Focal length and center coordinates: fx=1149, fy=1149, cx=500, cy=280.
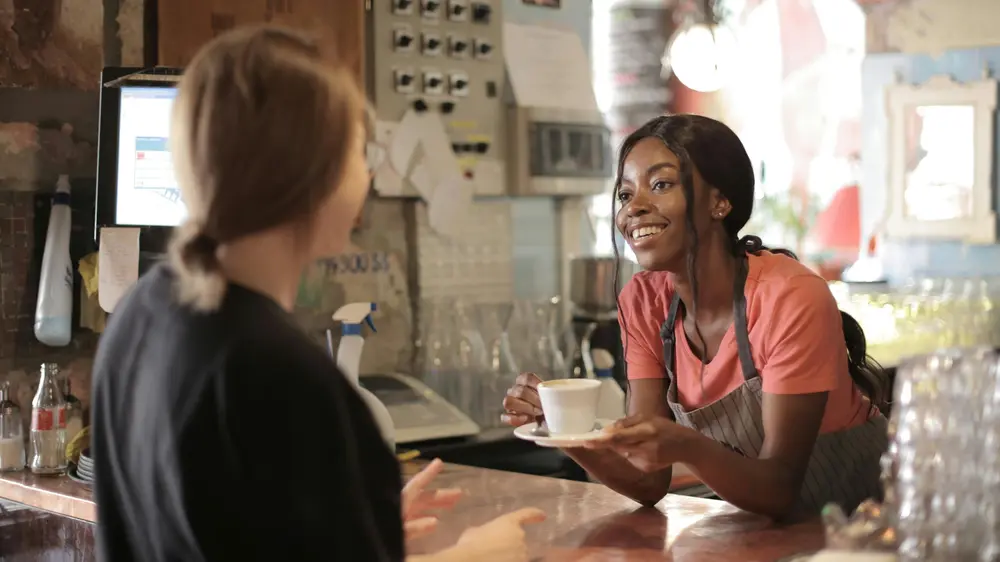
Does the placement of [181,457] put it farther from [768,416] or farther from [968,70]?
[968,70]

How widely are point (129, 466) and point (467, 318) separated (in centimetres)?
277

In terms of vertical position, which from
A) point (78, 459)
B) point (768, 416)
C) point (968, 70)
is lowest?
point (78, 459)

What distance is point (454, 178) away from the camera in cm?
393

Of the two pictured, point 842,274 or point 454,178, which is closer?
point 454,178

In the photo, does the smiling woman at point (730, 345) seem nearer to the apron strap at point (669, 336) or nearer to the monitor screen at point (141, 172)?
the apron strap at point (669, 336)

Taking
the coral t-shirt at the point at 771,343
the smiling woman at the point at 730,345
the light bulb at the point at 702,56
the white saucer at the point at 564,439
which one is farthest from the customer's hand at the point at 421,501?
the light bulb at the point at 702,56

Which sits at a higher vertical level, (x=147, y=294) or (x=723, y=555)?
(x=147, y=294)

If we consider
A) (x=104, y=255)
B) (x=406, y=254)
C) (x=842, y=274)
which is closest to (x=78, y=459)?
(x=104, y=255)

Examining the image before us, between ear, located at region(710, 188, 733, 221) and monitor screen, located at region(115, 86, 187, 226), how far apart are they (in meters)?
1.33

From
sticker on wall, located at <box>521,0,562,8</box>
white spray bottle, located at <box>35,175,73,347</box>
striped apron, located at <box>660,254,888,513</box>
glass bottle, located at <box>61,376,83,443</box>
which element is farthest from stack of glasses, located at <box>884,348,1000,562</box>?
sticker on wall, located at <box>521,0,562,8</box>

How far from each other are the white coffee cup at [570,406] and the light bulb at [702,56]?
3.01 metres

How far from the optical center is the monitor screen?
2805 millimetres

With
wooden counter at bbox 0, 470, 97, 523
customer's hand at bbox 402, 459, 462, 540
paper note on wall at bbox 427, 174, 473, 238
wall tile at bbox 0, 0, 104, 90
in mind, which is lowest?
wooden counter at bbox 0, 470, 97, 523

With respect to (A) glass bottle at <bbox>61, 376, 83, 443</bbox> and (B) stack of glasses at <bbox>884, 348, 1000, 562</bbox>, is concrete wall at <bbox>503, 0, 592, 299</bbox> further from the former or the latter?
(B) stack of glasses at <bbox>884, 348, 1000, 562</bbox>
